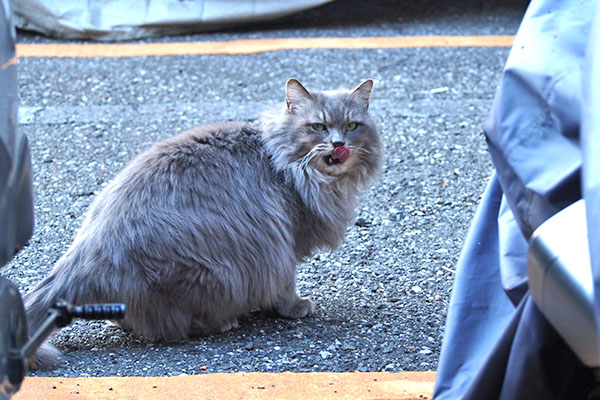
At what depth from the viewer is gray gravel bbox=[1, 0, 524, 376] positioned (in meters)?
2.79

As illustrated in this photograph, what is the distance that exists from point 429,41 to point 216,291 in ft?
12.1

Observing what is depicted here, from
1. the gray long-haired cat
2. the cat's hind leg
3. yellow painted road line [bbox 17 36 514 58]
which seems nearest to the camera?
the gray long-haired cat

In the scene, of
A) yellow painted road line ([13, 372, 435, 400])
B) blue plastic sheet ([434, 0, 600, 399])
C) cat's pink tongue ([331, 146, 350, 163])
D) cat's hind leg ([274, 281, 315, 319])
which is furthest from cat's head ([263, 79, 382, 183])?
blue plastic sheet ([434, 0, 600, 399])

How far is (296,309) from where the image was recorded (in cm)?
302

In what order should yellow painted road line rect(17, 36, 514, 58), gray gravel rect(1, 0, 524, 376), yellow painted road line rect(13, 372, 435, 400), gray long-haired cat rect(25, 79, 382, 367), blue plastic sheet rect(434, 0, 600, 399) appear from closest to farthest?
blue plastic sheet rect(434, 0, 600, 399) < yellow painted road line rect(13, 372, 435, 400) < gray long-haired cat rect(25, 79, 382, 367) < gray gravel rect(1, 0, 524, 376) < yellow painted road line rect(17, 36, 514, 58)

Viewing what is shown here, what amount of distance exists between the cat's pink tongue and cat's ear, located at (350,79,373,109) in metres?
0.28

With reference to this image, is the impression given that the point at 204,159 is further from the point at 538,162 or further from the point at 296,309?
the point at 538,162

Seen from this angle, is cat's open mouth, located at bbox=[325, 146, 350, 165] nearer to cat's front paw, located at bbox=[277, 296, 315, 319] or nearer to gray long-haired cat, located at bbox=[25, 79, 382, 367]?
gray long-haired cat, located at bbox=[25, 79, 382, 367]

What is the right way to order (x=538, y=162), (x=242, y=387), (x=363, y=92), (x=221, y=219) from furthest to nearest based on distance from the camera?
(x=363, y=92) → (x=221, y=219) → (x=242, y=387) → (x=538, y=162)

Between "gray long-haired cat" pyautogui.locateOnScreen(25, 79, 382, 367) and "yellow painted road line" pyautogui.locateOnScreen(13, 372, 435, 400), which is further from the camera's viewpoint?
"gray long-haired cat" pyautogui.locateOnScreen(25, 79, 382, 367)

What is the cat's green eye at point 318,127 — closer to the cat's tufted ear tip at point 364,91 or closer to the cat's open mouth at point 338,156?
the cat's open mouth at point 338,156

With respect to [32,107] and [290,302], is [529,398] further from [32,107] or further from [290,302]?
[32,107]

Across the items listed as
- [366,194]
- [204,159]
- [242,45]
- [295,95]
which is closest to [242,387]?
[204,159]

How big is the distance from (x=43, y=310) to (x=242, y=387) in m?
0.72
